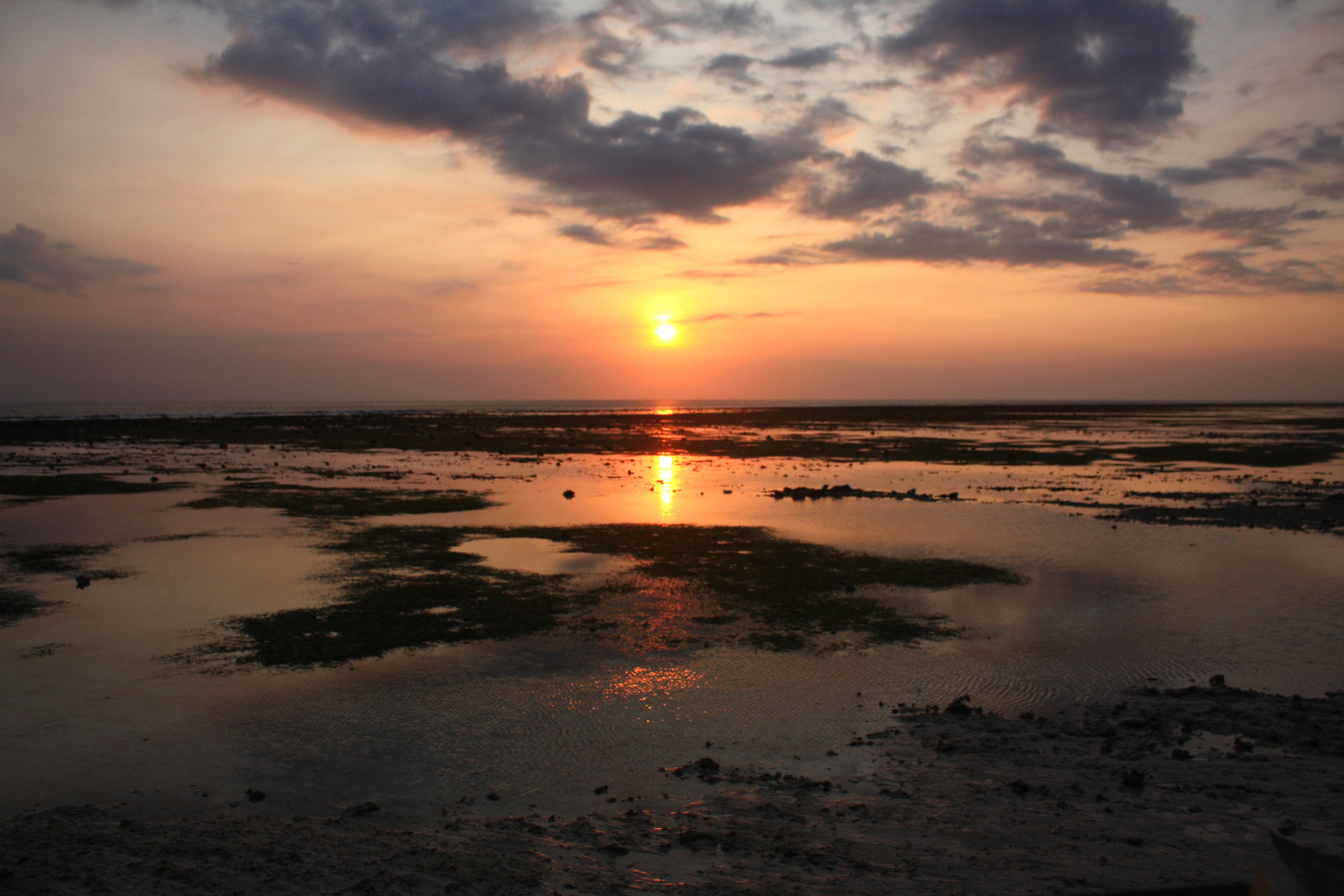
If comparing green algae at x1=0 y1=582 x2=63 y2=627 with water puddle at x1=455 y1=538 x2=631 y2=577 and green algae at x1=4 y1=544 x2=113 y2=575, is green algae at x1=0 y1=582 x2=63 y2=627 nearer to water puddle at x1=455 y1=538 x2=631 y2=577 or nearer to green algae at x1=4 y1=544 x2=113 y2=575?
green algae at x1=4 y1=544 x2=113 y2=575

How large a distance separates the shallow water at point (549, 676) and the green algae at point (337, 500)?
4.27m

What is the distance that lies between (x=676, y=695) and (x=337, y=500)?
21.1 m

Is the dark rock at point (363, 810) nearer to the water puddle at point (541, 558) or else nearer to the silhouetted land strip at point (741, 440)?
the water puddle at point (541, 558)

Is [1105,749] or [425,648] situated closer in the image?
[1105,749]

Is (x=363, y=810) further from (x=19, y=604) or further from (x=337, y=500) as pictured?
(x=337, y=500)

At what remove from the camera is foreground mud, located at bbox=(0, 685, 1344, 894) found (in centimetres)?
576

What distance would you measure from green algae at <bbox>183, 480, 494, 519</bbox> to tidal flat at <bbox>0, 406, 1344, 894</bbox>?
131 centimetres

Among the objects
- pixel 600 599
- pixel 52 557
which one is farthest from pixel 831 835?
pixel 52 557

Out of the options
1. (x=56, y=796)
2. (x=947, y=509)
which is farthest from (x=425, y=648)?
(x=947, y=509)

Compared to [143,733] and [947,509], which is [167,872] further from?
[947,509]

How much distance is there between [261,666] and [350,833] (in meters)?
5.10

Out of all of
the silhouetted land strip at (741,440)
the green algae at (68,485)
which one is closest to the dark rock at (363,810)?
the green algae at (68,485)

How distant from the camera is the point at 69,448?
162 ft

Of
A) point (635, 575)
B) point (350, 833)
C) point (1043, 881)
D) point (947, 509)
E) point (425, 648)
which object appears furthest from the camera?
point (947, 509)
